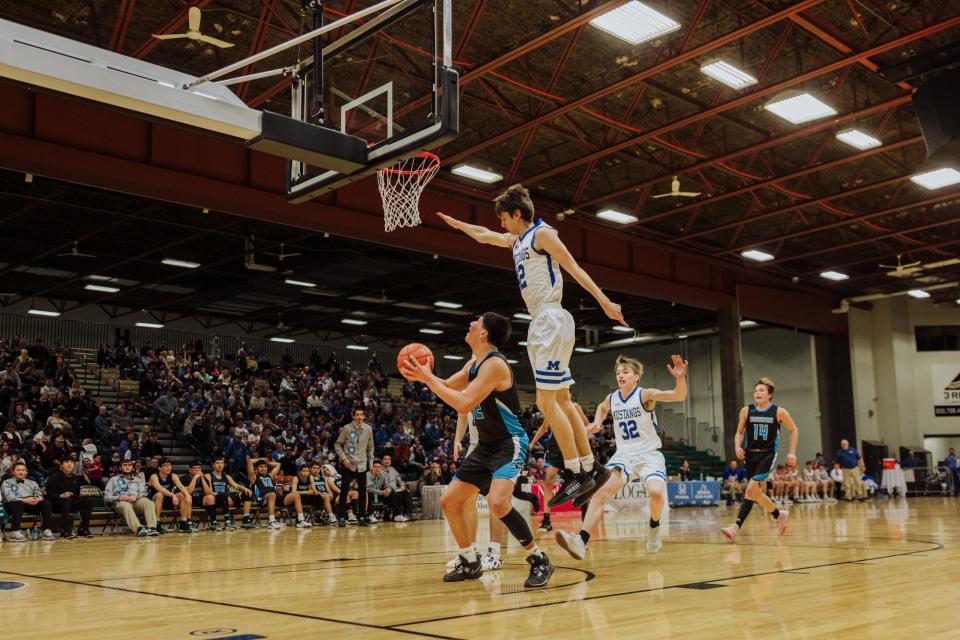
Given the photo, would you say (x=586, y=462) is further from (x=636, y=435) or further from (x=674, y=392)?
(x=636, y=435)

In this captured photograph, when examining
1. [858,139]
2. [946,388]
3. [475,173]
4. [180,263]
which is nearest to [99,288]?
[180,263]

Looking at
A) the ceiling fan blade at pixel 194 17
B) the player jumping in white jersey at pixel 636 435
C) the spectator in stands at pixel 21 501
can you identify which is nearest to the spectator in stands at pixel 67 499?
the spectator in stands at pixel 21 501

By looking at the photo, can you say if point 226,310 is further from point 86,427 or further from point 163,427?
point 86,427

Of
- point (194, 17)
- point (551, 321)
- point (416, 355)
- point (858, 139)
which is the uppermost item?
point (858, 139)

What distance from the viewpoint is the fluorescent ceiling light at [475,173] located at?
18266 mm

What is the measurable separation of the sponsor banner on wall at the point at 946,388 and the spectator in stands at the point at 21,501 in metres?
32.1

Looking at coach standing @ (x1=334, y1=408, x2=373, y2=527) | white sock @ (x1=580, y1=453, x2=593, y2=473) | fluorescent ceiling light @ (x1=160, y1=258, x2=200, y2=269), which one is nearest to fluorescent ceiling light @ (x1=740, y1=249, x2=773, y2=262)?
coach standing @ (x1=334, y1=408, x2=373, y2=527)

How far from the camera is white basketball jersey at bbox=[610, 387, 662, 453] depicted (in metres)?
8.50

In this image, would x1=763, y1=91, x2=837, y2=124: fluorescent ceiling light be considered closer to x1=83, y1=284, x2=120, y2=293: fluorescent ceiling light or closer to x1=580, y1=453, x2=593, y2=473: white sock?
x1=580, y1=453, x2=593, y2=473: white sock

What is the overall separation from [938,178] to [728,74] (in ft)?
26.8


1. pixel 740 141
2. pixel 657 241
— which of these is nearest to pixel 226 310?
pixel 657 241

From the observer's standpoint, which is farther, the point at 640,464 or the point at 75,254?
the point at 75,254

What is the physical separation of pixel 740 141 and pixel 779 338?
18.9 metres

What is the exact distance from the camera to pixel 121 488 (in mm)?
13680
